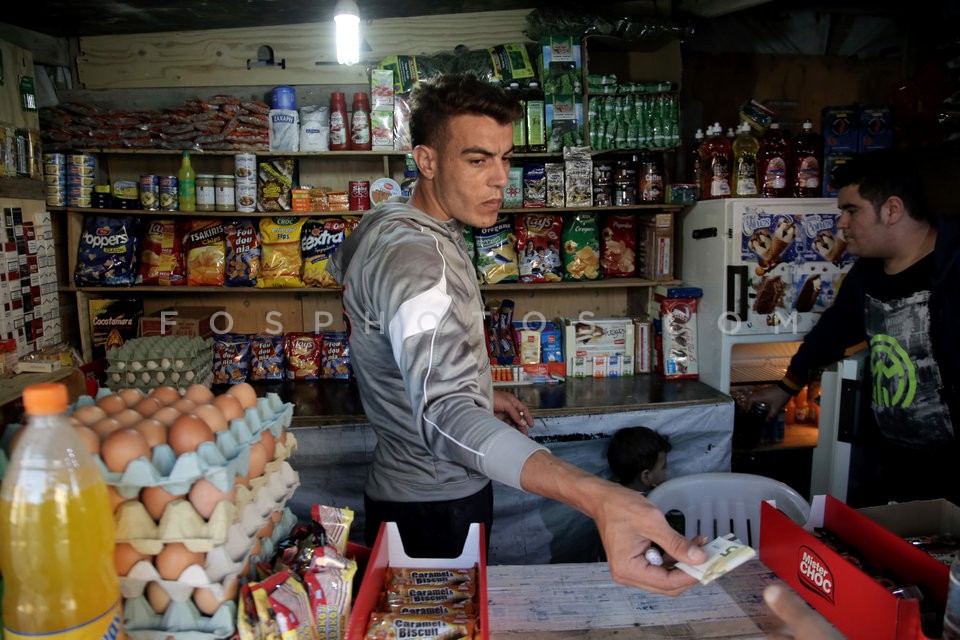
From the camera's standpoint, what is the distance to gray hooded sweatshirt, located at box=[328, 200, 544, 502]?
1.15 m

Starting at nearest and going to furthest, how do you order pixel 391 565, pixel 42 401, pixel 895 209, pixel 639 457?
pixel 42 401, pixel 391 565, pixel 895 209, pixel 639 457

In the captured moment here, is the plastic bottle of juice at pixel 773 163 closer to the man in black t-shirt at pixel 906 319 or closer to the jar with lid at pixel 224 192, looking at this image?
the man in black t-shirt at pixel 906 319

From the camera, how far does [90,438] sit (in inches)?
35.3

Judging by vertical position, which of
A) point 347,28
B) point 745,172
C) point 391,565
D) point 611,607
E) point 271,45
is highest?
point 271,45

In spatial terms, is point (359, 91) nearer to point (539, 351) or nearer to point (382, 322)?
point (539, 351)

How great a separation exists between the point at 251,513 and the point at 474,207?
93 centimetres

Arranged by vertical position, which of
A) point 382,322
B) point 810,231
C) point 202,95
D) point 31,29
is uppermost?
point 31,29

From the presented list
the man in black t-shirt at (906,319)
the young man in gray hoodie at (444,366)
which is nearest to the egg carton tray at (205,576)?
the young man in gray hoodie at (444,366)

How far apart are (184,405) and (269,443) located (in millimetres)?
148

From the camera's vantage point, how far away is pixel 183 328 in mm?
3262

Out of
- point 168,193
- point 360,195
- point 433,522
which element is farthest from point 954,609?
point 168,193

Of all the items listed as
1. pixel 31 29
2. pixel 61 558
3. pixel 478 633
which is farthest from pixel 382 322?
pixel 31 29

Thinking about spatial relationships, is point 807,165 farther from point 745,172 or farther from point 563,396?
point 563,396

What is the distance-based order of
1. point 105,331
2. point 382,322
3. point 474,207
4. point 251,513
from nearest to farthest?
1. point 251,513
2. point 382,322
3. point 474,207
4. point 105,331
